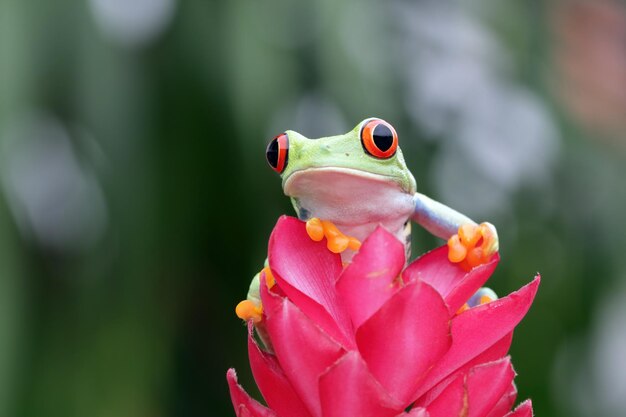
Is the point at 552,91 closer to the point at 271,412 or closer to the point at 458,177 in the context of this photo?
the point at 458,177

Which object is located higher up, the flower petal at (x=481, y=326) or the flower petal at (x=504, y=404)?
the flower petal at (x=481, y=326)

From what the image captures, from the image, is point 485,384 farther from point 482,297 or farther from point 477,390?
point 482,297

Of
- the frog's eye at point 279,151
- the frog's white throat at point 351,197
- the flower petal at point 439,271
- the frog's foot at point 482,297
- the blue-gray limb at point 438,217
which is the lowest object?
the frog's foot at point 482,297

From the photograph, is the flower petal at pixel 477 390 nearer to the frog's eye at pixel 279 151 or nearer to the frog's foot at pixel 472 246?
the frog's foot at pixel 472 246

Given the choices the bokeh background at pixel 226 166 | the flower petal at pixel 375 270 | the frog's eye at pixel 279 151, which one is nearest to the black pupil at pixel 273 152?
the frog's eye at pixel 279 151

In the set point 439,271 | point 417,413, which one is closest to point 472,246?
point 439,271
